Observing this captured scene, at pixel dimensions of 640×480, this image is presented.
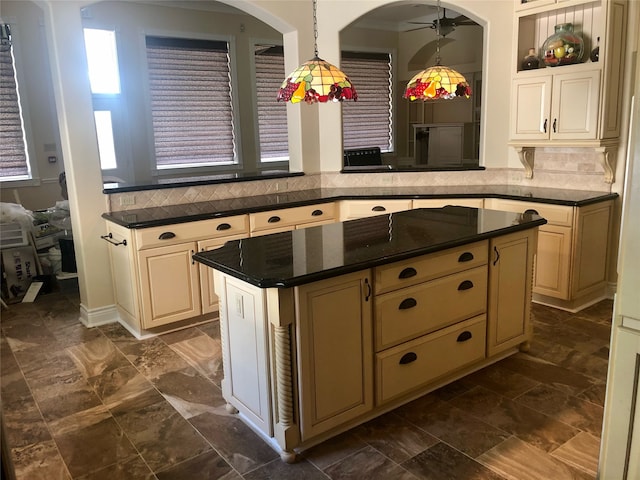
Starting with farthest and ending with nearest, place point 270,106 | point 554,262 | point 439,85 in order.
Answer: point 270,106 < point 554,262 < point 439,85

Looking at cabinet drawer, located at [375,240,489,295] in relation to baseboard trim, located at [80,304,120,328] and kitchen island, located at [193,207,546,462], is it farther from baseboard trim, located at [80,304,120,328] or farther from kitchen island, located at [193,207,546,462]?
baseboard trim, located at [80,304,120,328]

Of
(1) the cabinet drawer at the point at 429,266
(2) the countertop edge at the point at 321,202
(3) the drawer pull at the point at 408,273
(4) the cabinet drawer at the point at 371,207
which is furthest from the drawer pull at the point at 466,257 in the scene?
(4) the cabinet drawer at the point at 371,207

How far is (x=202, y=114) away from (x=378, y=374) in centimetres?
542

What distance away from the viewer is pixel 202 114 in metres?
7.20

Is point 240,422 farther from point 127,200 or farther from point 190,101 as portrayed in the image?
point 190,101

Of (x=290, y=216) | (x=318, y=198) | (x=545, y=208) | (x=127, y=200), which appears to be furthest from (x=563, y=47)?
(x=127, y=200)

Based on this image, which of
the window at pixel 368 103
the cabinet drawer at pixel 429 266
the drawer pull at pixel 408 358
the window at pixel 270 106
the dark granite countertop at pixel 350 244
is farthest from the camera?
the window at pixel 368 103

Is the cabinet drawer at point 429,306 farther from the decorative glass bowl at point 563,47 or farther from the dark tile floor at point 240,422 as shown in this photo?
the decorative glass bowl at point 563,47

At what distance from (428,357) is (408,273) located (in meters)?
0.51

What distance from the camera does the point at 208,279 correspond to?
418 cm

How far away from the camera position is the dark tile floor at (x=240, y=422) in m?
2.42

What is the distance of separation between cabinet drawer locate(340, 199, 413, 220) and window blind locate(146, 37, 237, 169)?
3.11 m

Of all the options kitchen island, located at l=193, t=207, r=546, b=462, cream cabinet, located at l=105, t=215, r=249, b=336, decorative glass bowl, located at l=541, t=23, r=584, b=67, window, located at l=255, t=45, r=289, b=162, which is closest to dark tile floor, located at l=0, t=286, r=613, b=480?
kitchen island, located at l=193, t=207, r=546, b=462

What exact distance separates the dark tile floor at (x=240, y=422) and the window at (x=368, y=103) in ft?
17.9
